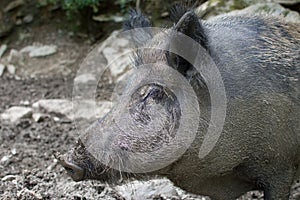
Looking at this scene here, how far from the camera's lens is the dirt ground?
12.1ft

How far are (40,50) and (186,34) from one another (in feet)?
14.8

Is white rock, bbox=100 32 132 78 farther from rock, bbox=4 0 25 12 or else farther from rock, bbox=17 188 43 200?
rock, bbox=17 188 43 200

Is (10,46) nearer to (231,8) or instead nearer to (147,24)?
(231,8)

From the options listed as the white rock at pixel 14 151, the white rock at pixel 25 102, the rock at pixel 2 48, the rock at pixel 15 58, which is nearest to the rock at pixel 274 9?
the white rock at pixel 14 151

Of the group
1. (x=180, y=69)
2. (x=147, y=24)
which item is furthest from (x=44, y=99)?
(x=180, y=69)

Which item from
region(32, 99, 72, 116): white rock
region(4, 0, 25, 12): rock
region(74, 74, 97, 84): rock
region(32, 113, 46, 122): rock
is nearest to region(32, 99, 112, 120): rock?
region(32, 99, 72, 116): white rock

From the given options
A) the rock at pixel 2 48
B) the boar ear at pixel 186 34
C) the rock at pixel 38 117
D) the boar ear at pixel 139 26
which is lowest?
the rock at pixel 2 48

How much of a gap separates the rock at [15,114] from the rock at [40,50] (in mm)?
1504

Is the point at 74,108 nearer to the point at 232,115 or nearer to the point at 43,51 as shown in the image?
the point at 43,51

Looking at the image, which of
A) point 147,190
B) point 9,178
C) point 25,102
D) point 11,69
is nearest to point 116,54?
point 25,102

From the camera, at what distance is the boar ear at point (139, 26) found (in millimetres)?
3168

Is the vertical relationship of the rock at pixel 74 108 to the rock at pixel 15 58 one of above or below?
above

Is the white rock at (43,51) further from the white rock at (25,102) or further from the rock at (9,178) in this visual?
the rock at (9,178)

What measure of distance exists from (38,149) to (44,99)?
125cm
